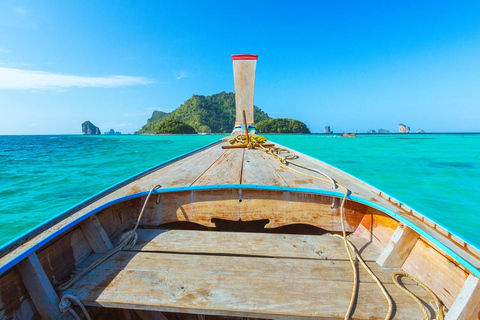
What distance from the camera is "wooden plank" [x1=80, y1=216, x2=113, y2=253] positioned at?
Result: 1520mm

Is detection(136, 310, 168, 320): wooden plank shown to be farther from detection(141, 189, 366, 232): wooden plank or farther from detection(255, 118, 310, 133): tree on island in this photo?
detection(255, 118, 310, 133): tree on island

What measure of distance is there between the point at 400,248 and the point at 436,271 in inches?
7.3

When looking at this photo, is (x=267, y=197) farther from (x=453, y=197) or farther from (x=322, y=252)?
(x=453, y=197)

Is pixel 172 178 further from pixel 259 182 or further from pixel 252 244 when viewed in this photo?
pixel 252 244

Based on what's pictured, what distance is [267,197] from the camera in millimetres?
1898

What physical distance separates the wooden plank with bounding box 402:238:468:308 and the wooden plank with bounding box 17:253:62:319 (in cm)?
195

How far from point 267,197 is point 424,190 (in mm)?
6554

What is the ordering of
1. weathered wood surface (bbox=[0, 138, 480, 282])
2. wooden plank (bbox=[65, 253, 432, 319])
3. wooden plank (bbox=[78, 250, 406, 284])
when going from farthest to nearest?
1. wooden plank (bbox=[78, 250, 406, 284])
2. weathered wood surface (bbox=[0, 138, 480, 282])
3. wooden plank (bbox=[65, 253, 432, 319])

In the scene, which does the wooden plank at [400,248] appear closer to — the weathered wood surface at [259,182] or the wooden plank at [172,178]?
the weathered wood surface at [259,182]

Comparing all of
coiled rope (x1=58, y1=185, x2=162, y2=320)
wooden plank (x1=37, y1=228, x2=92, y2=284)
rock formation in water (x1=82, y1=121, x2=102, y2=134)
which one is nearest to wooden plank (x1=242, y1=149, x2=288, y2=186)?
coiled rope (x1=58, y1=185, x2=162, y2=320)

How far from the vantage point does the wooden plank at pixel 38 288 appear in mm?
1116

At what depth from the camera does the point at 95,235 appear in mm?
1534

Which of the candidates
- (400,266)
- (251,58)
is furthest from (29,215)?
(251,58)

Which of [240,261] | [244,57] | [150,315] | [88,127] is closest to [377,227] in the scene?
[240,261]
